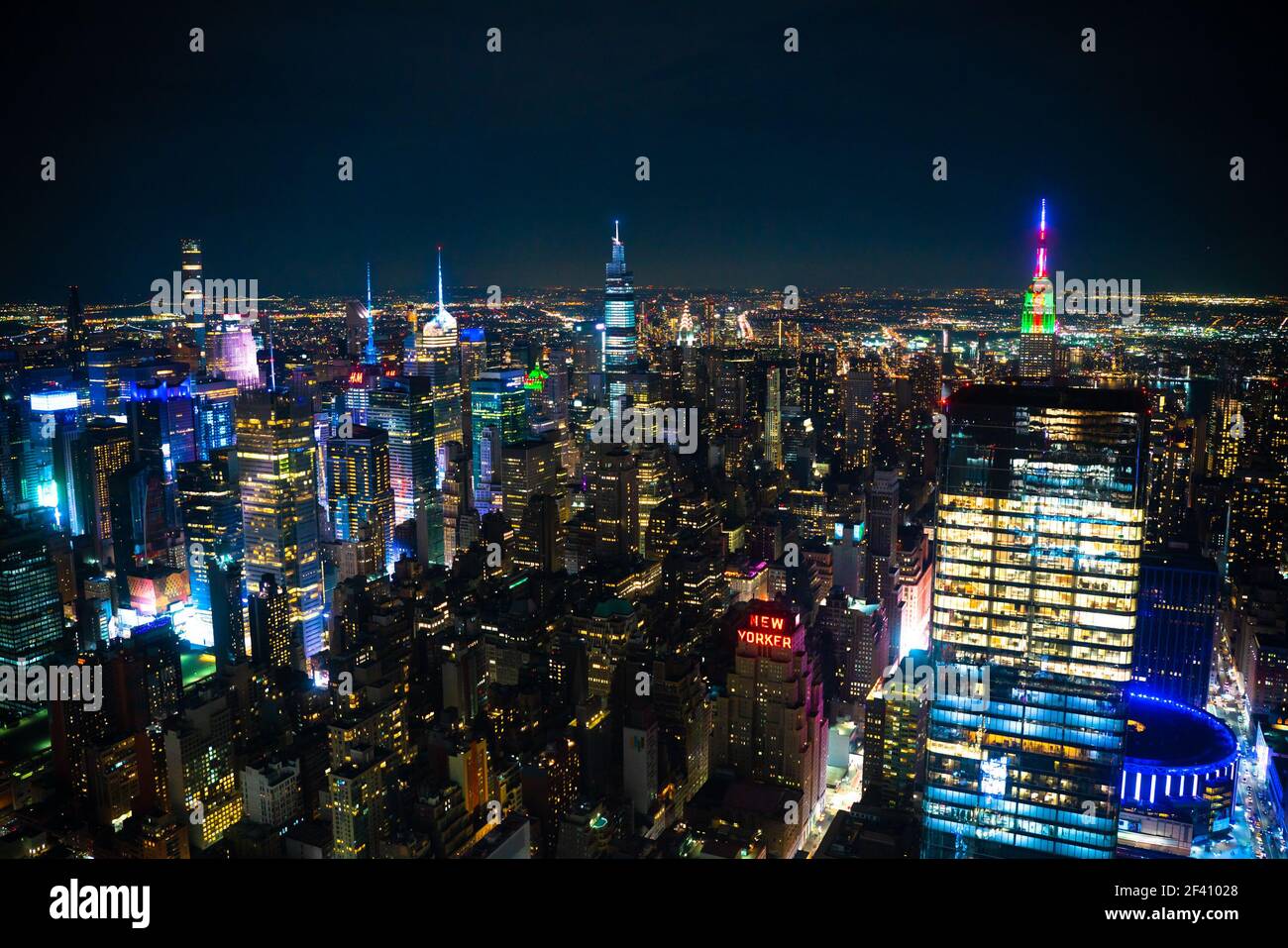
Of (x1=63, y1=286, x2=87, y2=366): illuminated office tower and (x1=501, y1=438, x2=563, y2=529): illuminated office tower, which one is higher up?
(x1=63, y1=286, x2=87, y2=366): illuminated office tower

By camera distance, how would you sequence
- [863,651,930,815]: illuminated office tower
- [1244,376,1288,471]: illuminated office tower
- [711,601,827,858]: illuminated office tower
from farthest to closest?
[711,601,827,858]: illuminated office tower → [863,651,930,815]: illuminated office tower → [1244,376,1288,471]: illuminated office tower

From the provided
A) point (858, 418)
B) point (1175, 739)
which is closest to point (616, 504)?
point (858, 418)

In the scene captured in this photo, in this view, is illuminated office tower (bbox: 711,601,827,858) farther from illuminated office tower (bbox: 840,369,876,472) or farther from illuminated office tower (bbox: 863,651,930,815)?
illuminated office tower (bbox: 840,369,876,472)

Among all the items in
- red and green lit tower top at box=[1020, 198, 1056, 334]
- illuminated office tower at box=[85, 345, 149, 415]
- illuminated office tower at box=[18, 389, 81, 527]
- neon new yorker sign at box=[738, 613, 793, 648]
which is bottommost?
neon new yorker sign at box=[738, 613, 793, 648]

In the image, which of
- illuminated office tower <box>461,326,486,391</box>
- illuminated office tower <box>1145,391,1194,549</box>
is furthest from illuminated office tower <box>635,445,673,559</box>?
illuminated office tower <box>1145,391,1194,549</box>

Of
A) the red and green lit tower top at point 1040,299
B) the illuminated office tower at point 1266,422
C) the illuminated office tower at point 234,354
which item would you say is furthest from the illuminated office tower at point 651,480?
the red and green lit tower top at point 1040,299

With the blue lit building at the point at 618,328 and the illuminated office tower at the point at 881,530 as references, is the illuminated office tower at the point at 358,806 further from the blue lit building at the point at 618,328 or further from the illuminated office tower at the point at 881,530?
the blue lit building at the point at 618,328
